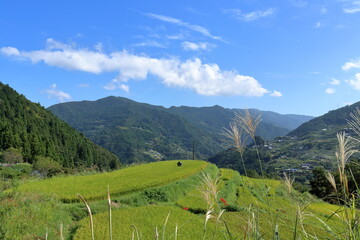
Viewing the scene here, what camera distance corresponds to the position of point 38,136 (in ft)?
299

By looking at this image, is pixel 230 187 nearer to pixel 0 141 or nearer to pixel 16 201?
pixel 16 201

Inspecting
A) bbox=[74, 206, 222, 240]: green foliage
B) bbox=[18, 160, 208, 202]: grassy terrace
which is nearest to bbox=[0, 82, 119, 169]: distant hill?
bbox=[18, 160, 208, 202]: grassy terrace

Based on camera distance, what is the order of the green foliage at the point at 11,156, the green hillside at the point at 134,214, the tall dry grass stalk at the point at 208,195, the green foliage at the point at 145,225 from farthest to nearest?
1. the green foliage at the point at 11,156
2. the green foliage at the point at 145,225
3. the green hillside at the point at 134,214
4. the tall dry grass stalk at the point at 208,195

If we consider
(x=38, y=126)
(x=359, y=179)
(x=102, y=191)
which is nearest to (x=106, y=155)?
(x=38, y=126)

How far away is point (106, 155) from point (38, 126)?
32.6 m

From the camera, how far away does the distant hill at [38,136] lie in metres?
81.5

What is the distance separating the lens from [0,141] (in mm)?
79750

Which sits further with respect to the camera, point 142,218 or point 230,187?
point 230,187

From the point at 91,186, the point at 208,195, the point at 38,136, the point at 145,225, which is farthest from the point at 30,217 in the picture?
the point at 38,136

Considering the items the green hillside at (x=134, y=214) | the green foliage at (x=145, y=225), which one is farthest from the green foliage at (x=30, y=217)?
the green foliage at (x=145, y=225)

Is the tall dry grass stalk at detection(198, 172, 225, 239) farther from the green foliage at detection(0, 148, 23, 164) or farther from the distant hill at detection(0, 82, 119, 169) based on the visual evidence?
the distant hill at detection(0, 82, 119, 169)

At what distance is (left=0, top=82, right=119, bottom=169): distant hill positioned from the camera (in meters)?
81.5

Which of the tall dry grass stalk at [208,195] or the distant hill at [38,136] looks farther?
the distant hill at [38,136]

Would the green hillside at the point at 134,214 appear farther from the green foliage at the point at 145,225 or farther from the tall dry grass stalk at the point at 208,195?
the tall dry grass stalk at the point at 208,195
